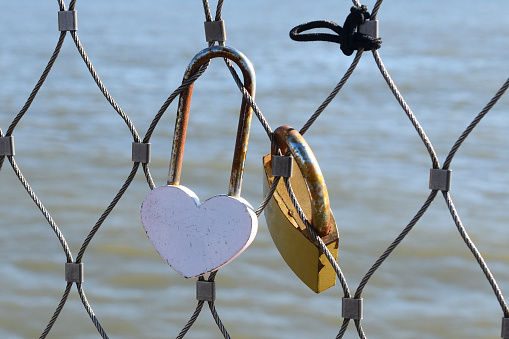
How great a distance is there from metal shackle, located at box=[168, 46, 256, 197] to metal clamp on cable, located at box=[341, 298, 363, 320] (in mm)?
145

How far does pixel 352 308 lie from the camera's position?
782 mm

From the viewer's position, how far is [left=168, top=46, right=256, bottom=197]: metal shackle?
75 cm

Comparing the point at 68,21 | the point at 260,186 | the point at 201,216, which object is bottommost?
the point at 201,216

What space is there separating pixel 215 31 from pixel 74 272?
1.00ft

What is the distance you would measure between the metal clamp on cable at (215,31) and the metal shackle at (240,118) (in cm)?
2

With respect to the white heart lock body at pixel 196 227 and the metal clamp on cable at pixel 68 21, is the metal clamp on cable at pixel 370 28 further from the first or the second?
the metal clamp on cable at pixel 68 21

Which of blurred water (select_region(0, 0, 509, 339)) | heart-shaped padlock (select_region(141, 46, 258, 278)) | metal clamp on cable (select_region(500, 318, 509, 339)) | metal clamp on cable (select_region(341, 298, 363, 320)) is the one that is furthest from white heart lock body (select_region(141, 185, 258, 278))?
blurred water (select_region(0, 0, 509, 339))

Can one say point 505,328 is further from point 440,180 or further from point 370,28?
point 370,28

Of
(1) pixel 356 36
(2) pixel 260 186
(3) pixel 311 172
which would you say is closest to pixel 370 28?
(1) pixel 356 36

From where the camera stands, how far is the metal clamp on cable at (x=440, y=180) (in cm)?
73

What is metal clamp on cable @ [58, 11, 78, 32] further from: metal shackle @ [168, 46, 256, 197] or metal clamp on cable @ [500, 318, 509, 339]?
metal clamp on cable @ [500, 318, 509, 339]

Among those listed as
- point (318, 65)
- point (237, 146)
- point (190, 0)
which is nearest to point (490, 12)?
point (190, 0)

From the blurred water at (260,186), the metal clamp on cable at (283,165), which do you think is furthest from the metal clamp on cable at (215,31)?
the blurred water at (260,186)

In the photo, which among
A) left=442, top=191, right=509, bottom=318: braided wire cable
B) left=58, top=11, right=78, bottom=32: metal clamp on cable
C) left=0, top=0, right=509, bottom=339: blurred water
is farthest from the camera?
left=0, top=0, right=509, bottom=339: blurred water
